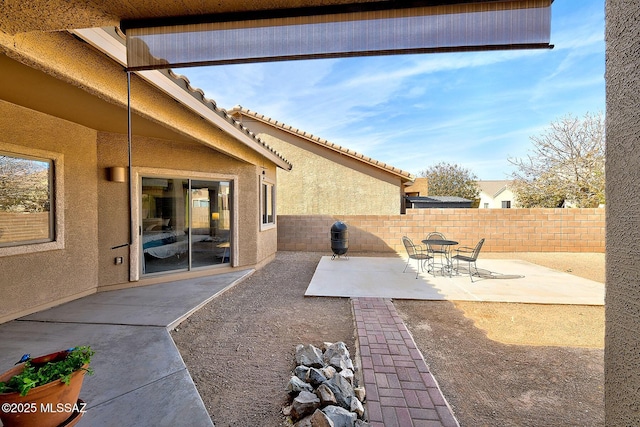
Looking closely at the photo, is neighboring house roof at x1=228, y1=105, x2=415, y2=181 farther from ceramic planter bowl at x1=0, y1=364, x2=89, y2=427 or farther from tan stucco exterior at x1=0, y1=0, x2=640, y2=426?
ceramic planter bowl at x1=0, y1=364, x2=89, y2=427

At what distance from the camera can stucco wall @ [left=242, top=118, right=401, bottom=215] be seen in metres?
14.1

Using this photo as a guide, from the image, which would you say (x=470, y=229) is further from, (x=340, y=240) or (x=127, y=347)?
(x=127, y=347)

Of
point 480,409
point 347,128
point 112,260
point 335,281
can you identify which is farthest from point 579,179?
point 112,260

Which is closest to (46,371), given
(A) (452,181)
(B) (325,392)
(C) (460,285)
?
(B) (325,392)

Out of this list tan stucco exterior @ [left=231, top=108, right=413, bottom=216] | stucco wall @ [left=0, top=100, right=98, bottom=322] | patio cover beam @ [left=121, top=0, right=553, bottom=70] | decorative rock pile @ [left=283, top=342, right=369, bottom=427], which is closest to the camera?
patio cover beam @ [left=121, top=0, right=553, bottom=70]

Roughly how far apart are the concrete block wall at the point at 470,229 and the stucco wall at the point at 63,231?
24.6 ft


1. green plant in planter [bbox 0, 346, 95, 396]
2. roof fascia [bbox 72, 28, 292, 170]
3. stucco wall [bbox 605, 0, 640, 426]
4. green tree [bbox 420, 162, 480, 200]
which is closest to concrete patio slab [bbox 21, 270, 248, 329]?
green plant in planter [bbox 0, 346, 95, 396]

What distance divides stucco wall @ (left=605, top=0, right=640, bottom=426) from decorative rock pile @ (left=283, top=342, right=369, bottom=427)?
1.74 metres

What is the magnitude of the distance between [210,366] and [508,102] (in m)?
23.7

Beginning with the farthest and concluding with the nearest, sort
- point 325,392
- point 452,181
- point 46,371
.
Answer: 1. point 452,181
2. point 325,392
3. point 46,371

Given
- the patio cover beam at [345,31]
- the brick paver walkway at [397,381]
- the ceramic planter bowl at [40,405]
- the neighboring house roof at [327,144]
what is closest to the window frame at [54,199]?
the ceramic planter bowl at [40,405]

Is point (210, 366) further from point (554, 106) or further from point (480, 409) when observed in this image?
point (554, 106)

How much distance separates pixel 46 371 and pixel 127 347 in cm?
177

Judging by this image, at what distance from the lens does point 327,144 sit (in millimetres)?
14109
